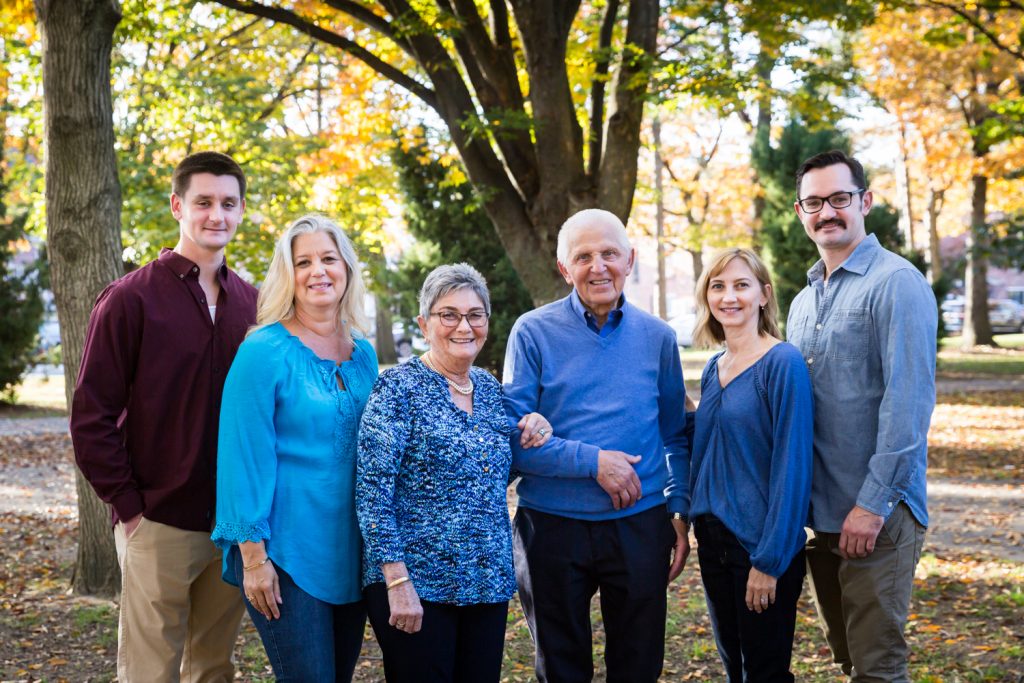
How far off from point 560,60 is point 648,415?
587 centimetres

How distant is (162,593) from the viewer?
3.47 meters

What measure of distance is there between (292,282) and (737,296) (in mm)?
1578

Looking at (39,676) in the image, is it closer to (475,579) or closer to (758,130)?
(475,579)

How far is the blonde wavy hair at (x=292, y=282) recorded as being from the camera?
10.3 feet

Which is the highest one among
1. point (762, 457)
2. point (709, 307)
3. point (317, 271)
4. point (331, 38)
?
point (331, 38)

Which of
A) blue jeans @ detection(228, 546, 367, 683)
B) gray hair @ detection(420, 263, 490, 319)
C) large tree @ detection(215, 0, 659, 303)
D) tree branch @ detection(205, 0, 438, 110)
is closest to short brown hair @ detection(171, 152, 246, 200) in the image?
gray hair @ detection(420, 263, 490, 319)

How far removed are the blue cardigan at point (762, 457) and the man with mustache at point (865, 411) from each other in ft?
0.46

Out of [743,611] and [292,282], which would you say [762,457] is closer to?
[743,611]

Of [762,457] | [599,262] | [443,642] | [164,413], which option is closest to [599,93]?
[599,262]

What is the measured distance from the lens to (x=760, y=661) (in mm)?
3387

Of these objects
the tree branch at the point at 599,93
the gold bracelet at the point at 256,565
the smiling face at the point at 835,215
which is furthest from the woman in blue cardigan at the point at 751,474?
the tree branch at the point at 599,93

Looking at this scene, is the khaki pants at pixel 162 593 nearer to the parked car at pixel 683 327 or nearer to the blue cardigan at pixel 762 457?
the blue cardigan at pixel 762 457

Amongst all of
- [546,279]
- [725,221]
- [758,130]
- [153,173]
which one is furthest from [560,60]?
[725,221]

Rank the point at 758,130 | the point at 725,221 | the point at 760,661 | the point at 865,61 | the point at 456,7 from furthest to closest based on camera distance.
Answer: the point at 725,221 → the point at 865,61 → the point at 758,130 → the point at 456,7 → the point at 760,661
